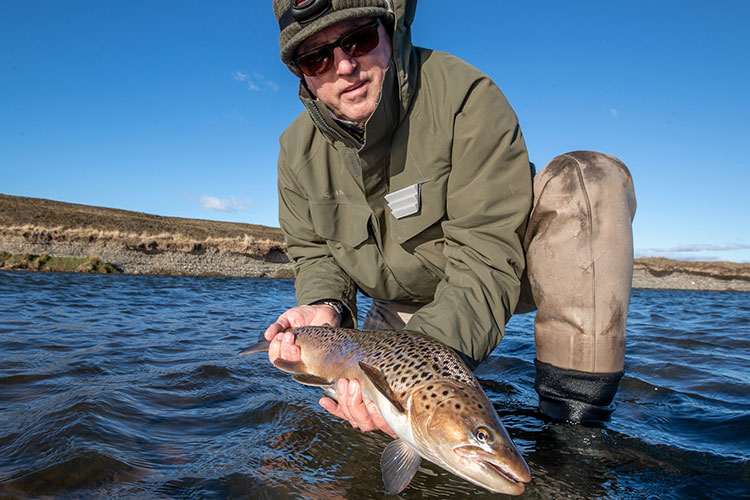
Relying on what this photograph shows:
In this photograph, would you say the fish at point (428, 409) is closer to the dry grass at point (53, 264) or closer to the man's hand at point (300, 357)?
the man's hand at point (300, 357)

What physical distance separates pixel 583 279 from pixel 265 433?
6.77ft

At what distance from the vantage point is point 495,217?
273 cm

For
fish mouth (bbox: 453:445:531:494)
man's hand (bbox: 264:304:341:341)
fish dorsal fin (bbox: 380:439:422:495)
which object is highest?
man's hand (bbox: 264:304:341:341)

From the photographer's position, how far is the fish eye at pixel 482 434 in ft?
5.57

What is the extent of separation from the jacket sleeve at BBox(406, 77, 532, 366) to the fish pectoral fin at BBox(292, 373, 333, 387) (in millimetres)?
545

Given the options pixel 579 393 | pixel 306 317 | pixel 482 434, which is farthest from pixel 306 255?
pixel 482 434

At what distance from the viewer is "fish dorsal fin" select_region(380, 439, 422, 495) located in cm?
185

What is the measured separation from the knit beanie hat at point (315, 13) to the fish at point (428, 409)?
69.8 inches

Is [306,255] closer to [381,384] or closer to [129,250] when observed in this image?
[381,384]

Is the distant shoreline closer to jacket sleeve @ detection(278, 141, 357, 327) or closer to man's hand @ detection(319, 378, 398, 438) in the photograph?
jacket sleeve @ detection(278, 141, 357, 327)

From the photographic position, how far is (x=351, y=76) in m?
2.77

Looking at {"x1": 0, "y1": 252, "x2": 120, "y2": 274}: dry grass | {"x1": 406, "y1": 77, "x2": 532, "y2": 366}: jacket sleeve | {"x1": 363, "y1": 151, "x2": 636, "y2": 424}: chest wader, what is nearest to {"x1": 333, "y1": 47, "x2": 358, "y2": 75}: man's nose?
{"x1": 406, "y1": 77, "x2": 532, "y2": 366}: jacket sleeve

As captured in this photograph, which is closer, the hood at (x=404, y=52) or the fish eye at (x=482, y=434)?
the fish eye at (x=482, y=434)

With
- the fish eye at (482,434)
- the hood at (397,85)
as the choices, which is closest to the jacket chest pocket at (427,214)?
the hood at (397,85)
